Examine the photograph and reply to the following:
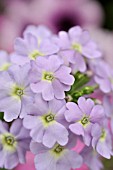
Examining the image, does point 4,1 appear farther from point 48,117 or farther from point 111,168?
point 48,117

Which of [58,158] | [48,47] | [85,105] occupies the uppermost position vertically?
[48,47]

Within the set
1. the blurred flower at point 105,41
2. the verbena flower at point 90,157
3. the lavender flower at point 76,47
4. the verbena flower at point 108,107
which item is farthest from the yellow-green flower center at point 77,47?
the blurred flower at point 105,41

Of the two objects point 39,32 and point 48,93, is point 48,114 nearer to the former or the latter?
point 48,93

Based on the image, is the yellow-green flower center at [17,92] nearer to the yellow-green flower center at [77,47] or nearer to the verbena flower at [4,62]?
the verbena flower at [4,62]

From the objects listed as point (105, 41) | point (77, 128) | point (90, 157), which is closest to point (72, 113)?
point (77, 128)

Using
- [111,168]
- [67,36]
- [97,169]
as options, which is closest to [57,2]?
[111,168]

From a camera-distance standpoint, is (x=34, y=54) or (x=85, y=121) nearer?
(x=85, y=121)

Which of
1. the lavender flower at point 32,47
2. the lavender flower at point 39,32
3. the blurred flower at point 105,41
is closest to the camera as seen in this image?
the lavender flower at point 32,47
